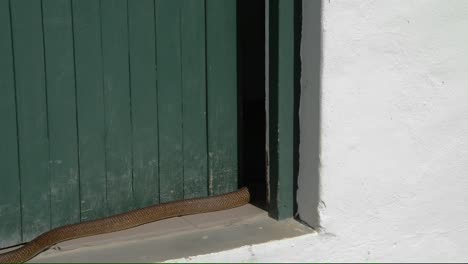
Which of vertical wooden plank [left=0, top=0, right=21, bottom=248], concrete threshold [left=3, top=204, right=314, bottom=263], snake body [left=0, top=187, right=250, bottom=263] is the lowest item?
concrete threshold [left=3, top=204, right=314, bottom=263]

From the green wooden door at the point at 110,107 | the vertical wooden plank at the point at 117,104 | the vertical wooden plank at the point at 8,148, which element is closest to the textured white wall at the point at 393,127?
the green wooden door at the point at 110,107

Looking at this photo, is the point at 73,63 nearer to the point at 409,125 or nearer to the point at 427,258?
the point at 409,125

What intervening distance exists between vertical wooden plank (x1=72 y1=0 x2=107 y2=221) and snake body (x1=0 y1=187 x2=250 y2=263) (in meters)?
0.09

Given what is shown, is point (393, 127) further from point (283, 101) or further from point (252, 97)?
point (252, 97)

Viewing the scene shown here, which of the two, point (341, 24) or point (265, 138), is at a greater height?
point (341, 24)

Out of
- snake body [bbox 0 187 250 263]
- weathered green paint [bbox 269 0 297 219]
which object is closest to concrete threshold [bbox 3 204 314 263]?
snake body [bbox 0 187 250 263]

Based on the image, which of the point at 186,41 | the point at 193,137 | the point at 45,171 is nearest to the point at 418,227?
the point at 193,137

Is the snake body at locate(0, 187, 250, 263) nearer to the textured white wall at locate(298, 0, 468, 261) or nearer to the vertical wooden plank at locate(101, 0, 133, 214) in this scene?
the vertical wooden plank at locate(101, 0, 133, 214)

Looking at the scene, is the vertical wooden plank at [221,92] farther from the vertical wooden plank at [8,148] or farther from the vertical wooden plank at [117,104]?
the vertical wooden plank at [8,148]

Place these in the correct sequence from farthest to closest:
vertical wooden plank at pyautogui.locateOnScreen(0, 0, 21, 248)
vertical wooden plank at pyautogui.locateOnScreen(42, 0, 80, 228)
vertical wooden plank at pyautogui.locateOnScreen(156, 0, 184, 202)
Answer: vertical wooden plank at pyautogui.locateOnScreen(156, 0, 184, 202) → vertical wooden plank at pyautogui.locateOnScreen(42, 0, 80, 228) → vertical wooden plank at pyautogui.locateOnScreen(0, 0, 21, 248)

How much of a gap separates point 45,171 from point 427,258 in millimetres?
1919

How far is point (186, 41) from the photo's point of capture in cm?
394

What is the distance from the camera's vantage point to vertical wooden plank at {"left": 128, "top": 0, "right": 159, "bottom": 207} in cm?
382

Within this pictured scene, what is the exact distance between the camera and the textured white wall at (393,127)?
150 inches
